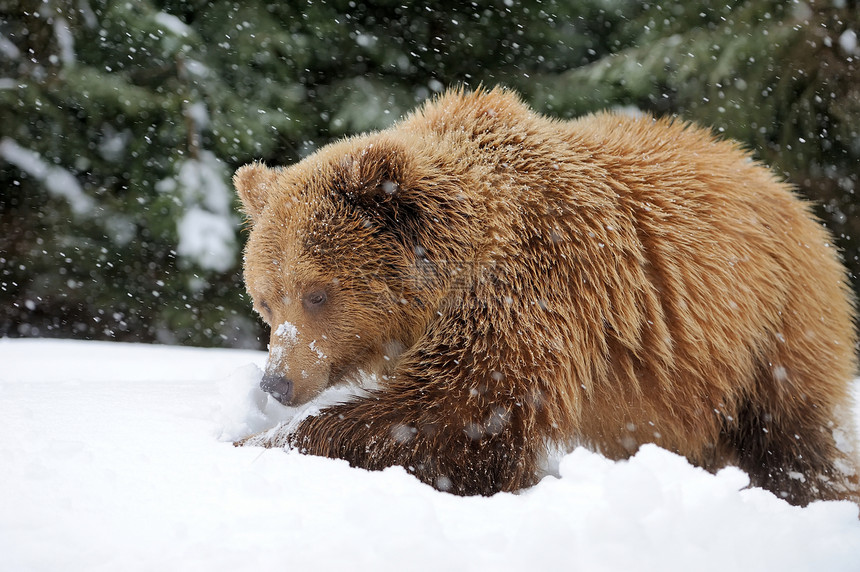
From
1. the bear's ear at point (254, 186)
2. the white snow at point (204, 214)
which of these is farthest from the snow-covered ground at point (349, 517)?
the white snow at point (204, 214)

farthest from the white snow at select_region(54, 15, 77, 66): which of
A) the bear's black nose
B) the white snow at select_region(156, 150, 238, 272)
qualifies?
the bear's black nose

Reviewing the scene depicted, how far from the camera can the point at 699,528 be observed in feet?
5.96

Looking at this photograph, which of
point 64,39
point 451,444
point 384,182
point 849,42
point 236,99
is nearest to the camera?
point 451,444

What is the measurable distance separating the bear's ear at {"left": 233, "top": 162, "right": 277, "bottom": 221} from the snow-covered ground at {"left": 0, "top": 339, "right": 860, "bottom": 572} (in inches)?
48.4

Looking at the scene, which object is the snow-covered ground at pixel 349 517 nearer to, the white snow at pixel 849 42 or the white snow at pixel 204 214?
the white snow at pixel 204 214

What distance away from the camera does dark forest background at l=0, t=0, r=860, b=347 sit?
22.7 ft

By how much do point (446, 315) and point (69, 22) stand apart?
6.70m

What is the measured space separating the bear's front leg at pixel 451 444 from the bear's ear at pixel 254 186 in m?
1.20

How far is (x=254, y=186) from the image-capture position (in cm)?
340

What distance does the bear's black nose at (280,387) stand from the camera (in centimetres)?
282

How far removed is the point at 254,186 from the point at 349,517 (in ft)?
6.50

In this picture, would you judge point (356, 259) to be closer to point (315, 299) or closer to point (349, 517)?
point (315, 299)

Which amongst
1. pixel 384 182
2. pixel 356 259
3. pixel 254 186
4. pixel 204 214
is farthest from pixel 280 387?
pixel 204 214

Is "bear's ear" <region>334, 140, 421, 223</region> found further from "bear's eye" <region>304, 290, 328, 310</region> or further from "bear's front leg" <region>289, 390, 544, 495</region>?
"bear's front leg" <region>289, 390, 544, 495</region>
